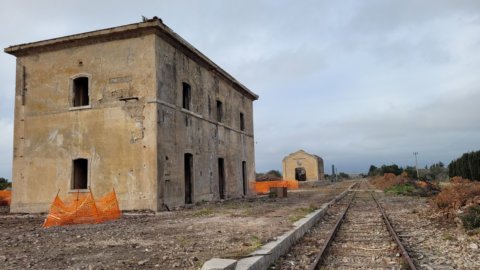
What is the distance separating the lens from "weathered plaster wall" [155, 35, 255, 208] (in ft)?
52.7

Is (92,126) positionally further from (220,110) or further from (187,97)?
(220,110)

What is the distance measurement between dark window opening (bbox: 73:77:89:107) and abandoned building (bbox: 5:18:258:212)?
1 cm

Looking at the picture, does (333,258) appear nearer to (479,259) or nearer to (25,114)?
(479,259)

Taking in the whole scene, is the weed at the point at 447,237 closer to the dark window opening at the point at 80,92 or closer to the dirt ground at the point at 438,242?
the dirt ground at the point at 438,242

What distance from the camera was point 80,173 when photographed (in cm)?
1669

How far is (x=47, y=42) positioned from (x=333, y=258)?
15050mm

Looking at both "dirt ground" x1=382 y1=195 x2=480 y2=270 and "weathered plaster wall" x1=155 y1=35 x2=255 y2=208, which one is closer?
"dirt ground" x1=382 y1=195 x2=480 y2=270

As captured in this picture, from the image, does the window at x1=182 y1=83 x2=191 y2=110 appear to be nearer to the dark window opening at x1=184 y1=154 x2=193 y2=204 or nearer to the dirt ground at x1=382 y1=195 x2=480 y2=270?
the dark window opening at x1=184 y1=154 x2=193 y2=204

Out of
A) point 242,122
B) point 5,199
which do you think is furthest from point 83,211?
point 242,122

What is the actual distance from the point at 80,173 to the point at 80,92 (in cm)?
339

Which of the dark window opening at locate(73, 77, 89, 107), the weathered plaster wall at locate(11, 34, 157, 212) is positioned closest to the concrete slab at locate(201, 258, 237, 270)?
the weathered plaster wall at locate(11, 34, 157, 212)

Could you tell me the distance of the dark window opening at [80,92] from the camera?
17.0 metres

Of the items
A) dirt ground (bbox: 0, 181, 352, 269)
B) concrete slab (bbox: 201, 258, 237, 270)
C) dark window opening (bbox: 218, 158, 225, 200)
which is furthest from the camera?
dark window opening (bbox: 218, 158, 225, 200)

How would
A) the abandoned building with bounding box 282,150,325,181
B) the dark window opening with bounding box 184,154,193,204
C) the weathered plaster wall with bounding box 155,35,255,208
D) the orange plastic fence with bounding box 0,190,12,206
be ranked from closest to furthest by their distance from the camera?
the weathered plaster wall with bounding box 155,35,255,208 < the dark window opening with bounding box 184,154,193,204 < the orange plastic fence with bounding box 0,190,12,206 < the abandoned building with bounding box 282,150,325,181
